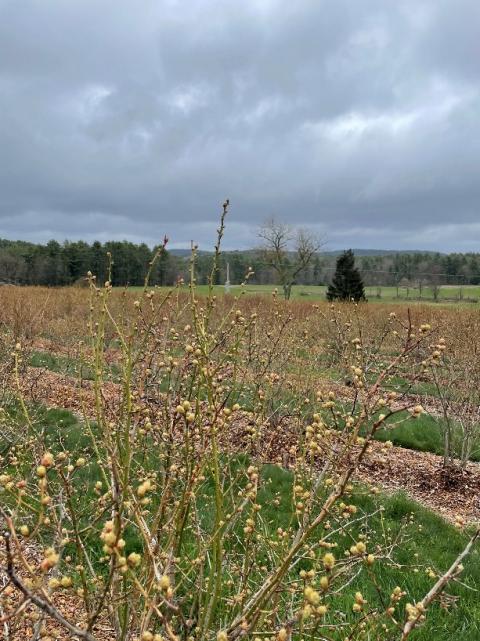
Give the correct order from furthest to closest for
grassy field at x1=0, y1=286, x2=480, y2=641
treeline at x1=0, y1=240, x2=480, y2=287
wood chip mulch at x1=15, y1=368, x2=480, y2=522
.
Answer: treeline at x1=0, y1=240, x2=480, y2=287 < wood chip mulch at x1=15, y1=368, x2=480, y2=522 < grassy field at x1=0, y1=286, x2=480, y2=641

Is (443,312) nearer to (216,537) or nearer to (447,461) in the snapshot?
(447,461)

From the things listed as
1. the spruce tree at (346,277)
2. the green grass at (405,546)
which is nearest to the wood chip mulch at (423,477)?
the green grass at (405,546)

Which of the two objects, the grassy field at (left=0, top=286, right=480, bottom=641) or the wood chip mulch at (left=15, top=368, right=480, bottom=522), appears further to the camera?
the wood chip mulch at (left=15, top=368, right=480, bottom=522)

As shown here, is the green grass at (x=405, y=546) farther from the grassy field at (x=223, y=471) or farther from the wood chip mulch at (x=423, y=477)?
the wood chip mulch at (x=423, y=477)

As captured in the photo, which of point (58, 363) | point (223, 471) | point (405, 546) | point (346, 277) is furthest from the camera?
point (346, 277)

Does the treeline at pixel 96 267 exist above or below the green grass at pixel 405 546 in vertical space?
above

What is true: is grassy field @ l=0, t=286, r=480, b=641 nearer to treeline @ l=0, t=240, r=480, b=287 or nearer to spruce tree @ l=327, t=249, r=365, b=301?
spruce tree @ l=327, t=249, r=365, b=301

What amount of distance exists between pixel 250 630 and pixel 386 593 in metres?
2.98

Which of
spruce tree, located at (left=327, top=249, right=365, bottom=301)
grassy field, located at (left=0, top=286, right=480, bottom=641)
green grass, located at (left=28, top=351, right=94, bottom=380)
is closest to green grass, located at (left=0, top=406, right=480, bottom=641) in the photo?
grassy field, located at (left=0, top=286, right=480, bottom=641)

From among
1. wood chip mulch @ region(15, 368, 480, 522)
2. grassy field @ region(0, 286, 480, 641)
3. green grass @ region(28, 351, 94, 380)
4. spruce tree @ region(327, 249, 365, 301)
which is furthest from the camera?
spruce tree @ region(327, 249, 365, 301)

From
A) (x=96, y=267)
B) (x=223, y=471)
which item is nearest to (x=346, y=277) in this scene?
(x=96, y=267)

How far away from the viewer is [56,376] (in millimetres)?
11336

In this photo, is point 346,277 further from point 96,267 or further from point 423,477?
point 423,477

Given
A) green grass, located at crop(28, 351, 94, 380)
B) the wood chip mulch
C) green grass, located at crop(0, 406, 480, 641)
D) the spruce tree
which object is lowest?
the wood chip mulch
